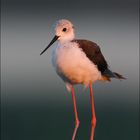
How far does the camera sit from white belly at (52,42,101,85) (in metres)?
8.48

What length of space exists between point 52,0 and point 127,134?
41.2ft

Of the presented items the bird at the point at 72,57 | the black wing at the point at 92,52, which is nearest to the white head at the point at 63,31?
the bird at the point at 72,57

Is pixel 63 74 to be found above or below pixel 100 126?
above

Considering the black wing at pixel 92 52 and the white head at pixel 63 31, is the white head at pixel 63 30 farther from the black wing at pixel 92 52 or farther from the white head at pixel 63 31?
the black wing at pixel 92 52

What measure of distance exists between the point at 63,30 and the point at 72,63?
329 mm

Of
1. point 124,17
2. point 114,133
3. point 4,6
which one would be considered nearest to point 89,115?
point 114,133

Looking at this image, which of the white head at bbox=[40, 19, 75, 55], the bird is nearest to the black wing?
the bird

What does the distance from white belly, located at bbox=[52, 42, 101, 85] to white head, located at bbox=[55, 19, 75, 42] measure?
0.09 meters

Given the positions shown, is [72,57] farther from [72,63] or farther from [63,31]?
[63,31]

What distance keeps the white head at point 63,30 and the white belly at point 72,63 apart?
9 centimetres

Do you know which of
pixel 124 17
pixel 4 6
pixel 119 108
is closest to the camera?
pixel 119 108

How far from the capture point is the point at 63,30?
862 centimetres

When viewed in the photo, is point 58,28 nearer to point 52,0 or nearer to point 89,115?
point 89,115

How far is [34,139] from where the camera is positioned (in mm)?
16109
